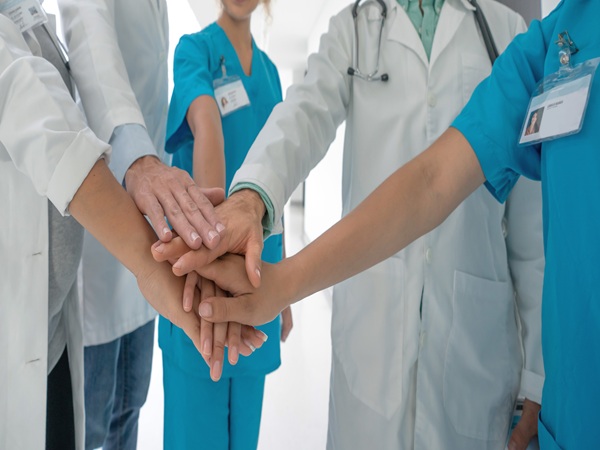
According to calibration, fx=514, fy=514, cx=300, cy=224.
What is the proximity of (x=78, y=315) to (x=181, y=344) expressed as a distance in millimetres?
340

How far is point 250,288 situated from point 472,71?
26.8 inches

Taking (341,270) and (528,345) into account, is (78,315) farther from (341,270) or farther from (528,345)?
(528,345)

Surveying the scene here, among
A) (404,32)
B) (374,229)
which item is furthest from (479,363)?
(404,32)

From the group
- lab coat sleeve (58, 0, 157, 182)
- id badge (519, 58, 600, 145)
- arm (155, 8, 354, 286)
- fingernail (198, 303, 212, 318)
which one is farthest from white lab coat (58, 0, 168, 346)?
id badge (519, 58, 600, 145)

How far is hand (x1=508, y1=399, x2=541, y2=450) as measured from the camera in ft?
3.51

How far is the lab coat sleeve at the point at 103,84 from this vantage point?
1.01m

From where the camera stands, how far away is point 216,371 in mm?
888

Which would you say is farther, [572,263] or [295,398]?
[295,398]

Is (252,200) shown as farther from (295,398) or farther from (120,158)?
(295,398)

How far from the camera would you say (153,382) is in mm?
2855

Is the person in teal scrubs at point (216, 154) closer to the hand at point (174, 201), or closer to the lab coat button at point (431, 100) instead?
the hand at point (174, 201)

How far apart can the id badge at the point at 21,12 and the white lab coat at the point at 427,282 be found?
462 mm

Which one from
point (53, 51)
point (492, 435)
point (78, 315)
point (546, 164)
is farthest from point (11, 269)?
point (492, 435)

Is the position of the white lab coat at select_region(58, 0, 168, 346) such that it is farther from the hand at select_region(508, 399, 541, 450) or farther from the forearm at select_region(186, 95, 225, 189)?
the hand at select_region(508, 399, 541, 450)
